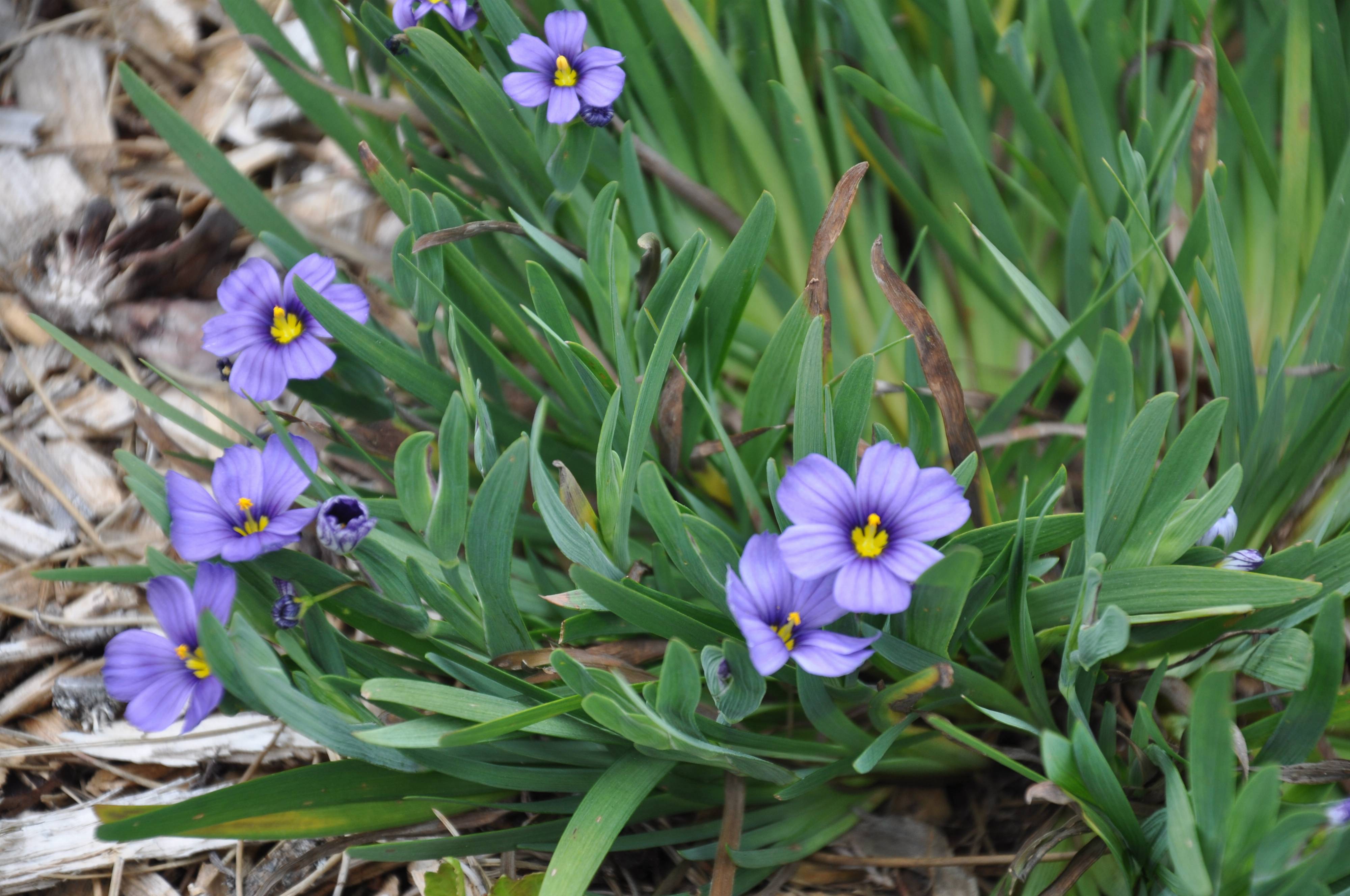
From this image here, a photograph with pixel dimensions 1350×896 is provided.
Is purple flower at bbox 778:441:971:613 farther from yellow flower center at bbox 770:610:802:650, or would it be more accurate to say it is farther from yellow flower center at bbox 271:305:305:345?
yellow flower center at bbox 271:305:305:345

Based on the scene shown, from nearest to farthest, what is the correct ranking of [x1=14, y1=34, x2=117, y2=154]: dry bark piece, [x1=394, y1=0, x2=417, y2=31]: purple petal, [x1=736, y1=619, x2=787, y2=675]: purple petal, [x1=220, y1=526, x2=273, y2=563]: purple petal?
[x1=736, y1=619, x2=787, y2=675]: purple petal < [x1=220, y1=526, x2=273, y2=563]: purple petal < [x1=394, y1=0, x2=417, y2=31]: purple petal < [x1=14, y1=34, x2=117, y2=154]: dry bark piece

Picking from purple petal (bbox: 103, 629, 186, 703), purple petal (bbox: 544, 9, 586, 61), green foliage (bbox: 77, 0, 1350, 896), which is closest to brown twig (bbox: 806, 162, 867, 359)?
green foliage (bbox: 77, 0, 1350, 896)

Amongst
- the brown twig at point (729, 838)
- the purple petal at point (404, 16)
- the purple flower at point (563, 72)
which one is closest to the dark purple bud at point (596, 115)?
the purple flower at point (563, 72)

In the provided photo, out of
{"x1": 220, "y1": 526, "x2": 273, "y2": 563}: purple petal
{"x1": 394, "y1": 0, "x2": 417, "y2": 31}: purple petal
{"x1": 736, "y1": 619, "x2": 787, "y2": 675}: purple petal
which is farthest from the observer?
{"x1": 394, "y1": 0, "x2": 417, "y2": 31}: purple petal

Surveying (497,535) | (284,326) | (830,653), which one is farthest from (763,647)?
(284,326)

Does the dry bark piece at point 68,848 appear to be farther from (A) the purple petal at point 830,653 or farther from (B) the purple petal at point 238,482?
(A) the purple petal at point 830,653

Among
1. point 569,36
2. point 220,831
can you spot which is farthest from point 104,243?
point 220,831

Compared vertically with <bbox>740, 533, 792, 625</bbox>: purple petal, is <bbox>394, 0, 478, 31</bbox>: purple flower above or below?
above

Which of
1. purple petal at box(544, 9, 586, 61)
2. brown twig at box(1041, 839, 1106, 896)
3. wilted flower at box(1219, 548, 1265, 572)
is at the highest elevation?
purple petal at box(544, 9, 586, 61)
